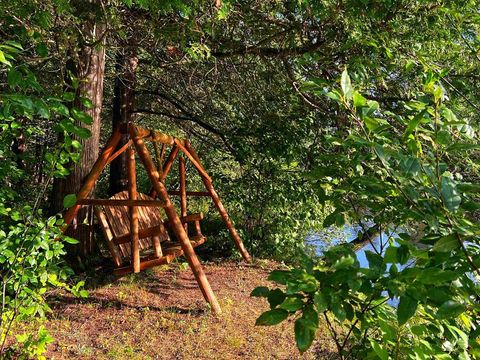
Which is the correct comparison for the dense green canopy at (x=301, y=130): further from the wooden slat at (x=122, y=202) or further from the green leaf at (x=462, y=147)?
the wooden slat at (x=122, y=202)

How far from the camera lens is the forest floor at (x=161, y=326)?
381 cm

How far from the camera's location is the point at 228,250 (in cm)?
720

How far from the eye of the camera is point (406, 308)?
108 cm

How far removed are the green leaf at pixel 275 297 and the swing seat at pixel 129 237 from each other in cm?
332

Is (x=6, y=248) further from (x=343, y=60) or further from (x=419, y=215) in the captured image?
(x=343, y=60)

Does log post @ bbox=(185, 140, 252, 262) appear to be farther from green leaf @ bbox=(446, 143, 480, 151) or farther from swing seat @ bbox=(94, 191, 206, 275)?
green leaf @ bbox=(446, 143, 480, 151)

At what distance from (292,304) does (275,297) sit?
93mm

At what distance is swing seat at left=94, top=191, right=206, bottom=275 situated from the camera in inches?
176

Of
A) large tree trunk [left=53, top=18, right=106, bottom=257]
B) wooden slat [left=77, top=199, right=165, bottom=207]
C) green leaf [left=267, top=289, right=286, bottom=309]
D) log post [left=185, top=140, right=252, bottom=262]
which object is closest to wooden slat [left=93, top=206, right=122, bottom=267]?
wooden slat [left=77, top=199, right=165, bottom=207]

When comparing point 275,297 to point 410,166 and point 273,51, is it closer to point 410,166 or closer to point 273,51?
point 410,166

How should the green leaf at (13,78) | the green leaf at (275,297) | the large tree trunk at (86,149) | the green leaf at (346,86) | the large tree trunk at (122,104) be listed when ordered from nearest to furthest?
the green leaf at (275,297)
the green leaf at (346,86)
the green leaf at (13,78)
the large tree trunk at (86,149)
the large tree trunk at (122,104)

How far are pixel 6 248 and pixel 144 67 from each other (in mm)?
5297

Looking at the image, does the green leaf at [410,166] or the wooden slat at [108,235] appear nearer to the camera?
the green leaf at [410,166]

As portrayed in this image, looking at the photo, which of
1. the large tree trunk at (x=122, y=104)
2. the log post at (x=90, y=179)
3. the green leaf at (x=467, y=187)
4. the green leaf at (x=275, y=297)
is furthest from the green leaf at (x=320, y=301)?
the large tree trunk at (x=122, y=104)
